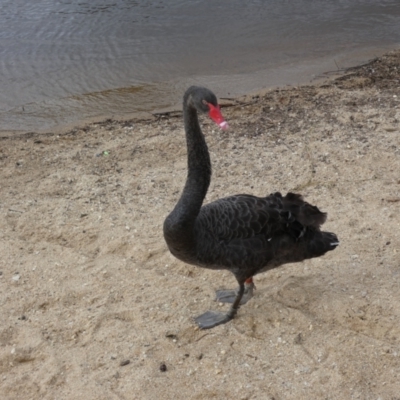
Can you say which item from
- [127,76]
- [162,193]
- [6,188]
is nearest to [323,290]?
[162,193]

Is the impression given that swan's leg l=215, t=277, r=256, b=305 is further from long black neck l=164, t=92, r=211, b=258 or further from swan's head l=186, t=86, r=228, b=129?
swan's head l=186, t=86, r=228, b=129

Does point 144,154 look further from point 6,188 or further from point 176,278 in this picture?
point 176,278

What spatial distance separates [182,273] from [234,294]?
1.56 ft

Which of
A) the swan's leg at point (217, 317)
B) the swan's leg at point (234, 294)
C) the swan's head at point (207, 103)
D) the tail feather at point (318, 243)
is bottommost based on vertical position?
the swan's leg at point (234, 294)

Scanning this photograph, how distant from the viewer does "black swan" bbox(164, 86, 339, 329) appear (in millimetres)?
3598

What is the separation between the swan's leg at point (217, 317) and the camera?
3926mm

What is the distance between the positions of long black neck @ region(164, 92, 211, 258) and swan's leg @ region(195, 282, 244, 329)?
61cm

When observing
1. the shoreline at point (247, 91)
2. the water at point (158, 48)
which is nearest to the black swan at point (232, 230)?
the shoreline at point (247, 91)

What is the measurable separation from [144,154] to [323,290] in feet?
9.33

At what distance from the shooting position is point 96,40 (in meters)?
10.2

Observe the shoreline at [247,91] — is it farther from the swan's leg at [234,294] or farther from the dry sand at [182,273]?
the swan's leg at [234,294]

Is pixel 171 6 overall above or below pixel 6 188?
above

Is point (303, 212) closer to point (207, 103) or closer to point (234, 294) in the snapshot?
point (234, 294)

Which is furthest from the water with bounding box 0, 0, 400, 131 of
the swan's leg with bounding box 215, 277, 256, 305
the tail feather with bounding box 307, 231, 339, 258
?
the tail feather with bounding box 307, 231, 339, 258
